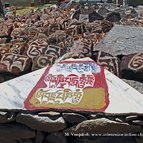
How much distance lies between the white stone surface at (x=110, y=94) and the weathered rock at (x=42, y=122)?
106 mm

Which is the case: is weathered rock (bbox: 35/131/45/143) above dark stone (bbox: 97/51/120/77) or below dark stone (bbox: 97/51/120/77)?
below

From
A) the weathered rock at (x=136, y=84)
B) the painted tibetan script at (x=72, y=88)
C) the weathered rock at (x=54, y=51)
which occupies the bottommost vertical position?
the weathered rock at (x=54, y=51)

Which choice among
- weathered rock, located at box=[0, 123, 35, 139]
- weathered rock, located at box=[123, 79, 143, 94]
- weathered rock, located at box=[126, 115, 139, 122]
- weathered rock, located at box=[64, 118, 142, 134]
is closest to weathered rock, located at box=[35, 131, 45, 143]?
weathered rock, located at box=[0, 123, 35, 139]

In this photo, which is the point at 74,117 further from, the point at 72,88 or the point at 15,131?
the point at 15,131

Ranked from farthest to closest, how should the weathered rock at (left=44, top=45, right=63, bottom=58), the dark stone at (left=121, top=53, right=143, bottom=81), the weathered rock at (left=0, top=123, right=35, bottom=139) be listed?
the weathered rock at (left=44, top=45, right=63, bottom=58) < the dark stone at (left=121, top=53, right=143, bottom=81) < the weathered rock at (left=0, top=123, right=35, bottom=139)

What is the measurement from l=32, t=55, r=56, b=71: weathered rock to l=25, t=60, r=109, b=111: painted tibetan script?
522mm

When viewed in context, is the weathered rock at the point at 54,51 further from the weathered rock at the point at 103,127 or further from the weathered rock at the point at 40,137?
the weathered rock at the point at 103,127

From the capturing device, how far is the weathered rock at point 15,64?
15.9ft

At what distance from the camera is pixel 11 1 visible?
109 ft

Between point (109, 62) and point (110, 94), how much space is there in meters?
0.86

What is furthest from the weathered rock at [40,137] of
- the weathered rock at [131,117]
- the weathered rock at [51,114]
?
the weathered rock at [131,117]

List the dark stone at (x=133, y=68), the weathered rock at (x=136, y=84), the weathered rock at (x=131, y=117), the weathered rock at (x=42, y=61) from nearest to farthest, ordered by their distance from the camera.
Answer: the weathered rock at (x=131, y=117) < the weathered rock at (x=136, y=84) < the dark stone at (x=133, y=68) < the weathered rock at (x=42, y=61)

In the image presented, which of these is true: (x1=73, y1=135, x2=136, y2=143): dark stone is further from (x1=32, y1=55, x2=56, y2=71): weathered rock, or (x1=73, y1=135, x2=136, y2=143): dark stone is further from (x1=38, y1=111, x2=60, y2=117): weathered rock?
(x1=32, y1=55, x2=56, y2=71): weathered rock

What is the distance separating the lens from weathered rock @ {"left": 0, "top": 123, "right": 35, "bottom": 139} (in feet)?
12.4
